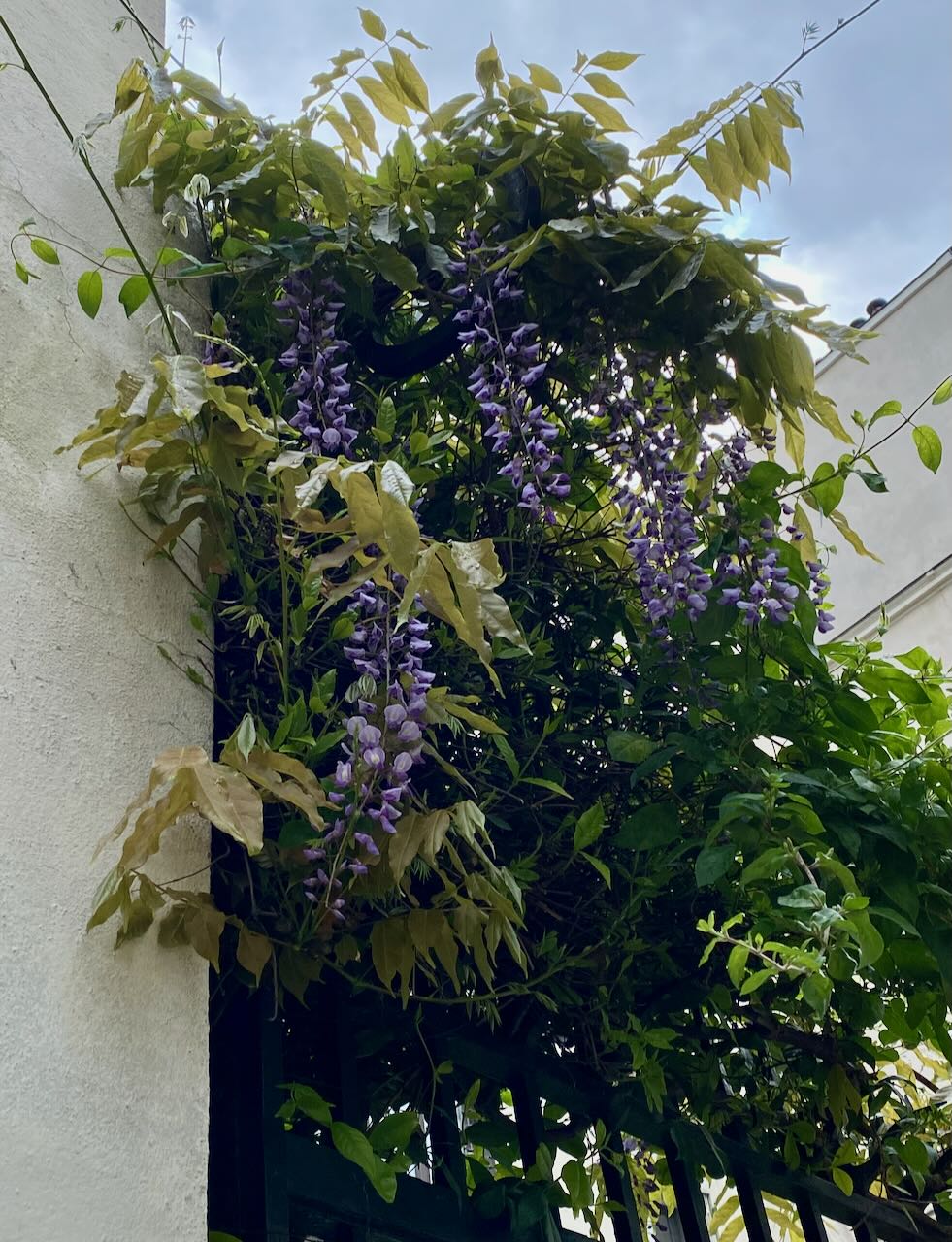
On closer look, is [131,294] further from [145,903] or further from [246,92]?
[145,903]

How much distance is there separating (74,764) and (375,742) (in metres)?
0.31

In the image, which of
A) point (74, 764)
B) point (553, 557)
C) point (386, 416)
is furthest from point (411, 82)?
point (74, 764)

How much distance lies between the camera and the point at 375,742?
1.30m

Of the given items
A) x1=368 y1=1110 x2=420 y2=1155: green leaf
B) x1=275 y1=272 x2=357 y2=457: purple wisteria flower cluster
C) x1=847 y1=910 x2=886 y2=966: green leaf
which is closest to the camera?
x1=847 y1=910 x2=886 y2=966: green leaf

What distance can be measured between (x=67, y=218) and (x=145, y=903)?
94 centimetres

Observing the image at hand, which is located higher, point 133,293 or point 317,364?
point 133,293

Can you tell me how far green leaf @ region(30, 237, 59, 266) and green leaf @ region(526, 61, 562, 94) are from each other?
75 cm

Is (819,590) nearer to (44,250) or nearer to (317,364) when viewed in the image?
(317,364)

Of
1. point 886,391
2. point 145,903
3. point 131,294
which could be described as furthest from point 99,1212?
point 886,391

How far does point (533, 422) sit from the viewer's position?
63.7 inches

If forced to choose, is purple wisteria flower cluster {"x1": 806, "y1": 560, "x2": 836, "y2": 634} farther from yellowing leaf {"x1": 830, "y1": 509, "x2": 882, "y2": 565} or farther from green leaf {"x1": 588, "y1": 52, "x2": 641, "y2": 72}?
green leaf {"x1": 588, "y1": 52, "x2": 641, "y2": 72}

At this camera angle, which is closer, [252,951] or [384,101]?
[252,951]

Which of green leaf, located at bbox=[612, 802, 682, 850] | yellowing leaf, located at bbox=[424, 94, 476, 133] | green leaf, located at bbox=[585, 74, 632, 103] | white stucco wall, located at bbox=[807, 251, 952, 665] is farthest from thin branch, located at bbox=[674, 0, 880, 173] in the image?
white stucco wall, located at bbox=[807, 251, 952, 665]

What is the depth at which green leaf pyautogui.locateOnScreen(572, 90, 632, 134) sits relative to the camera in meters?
A: 1.80
